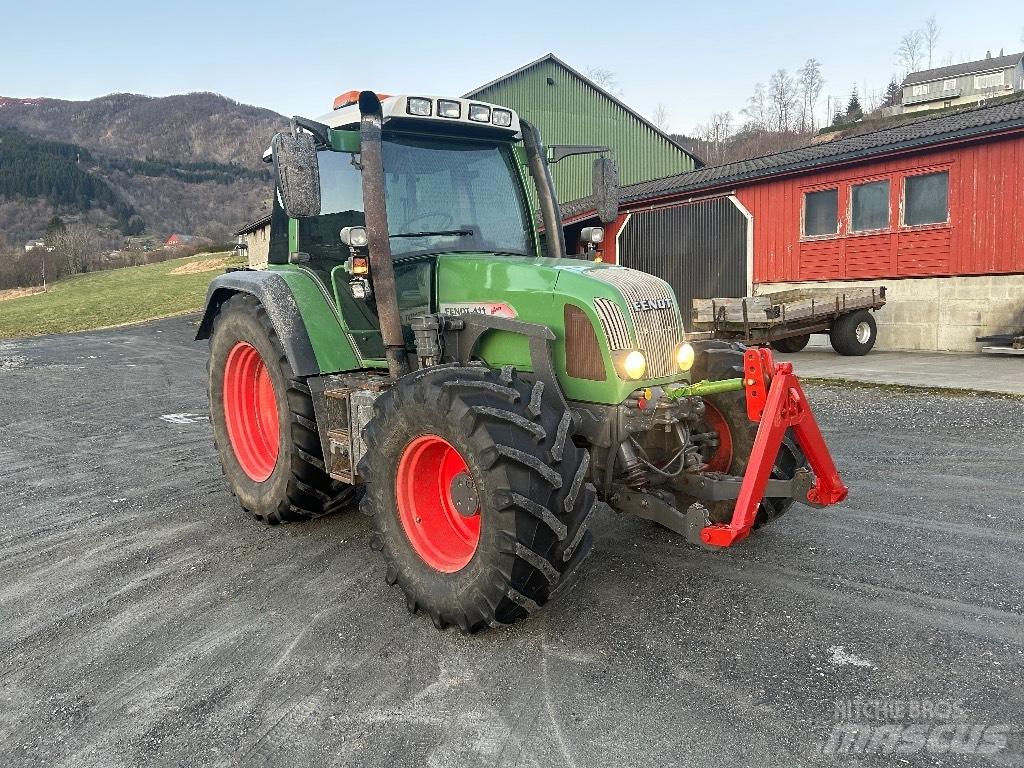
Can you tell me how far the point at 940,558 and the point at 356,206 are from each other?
3.75 metres

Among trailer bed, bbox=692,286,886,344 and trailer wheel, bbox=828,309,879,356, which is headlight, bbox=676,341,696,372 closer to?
trailer bed, bbox=692,286,886,344

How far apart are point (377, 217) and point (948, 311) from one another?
12.6 metres

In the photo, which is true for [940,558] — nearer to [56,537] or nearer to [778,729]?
[778,729]

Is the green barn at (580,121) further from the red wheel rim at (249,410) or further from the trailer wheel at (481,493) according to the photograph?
the trailer wheel at (481,493)

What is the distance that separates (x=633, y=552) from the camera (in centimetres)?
411

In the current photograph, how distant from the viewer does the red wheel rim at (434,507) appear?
338 centimetres

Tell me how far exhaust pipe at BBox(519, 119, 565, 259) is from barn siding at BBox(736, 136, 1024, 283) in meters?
11.3

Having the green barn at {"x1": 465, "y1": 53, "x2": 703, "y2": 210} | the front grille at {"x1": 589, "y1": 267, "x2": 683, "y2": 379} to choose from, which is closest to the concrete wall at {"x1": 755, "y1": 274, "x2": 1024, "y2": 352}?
the front grille at {"x1": 589, "y1": 267, "x2": 683, "y2": 379}

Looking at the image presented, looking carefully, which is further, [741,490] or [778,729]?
[741,490]

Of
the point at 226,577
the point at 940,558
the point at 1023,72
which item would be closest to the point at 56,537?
the point at 226,577

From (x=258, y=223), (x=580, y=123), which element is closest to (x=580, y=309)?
(x=258, y=223)

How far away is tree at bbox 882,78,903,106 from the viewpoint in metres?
78.2
